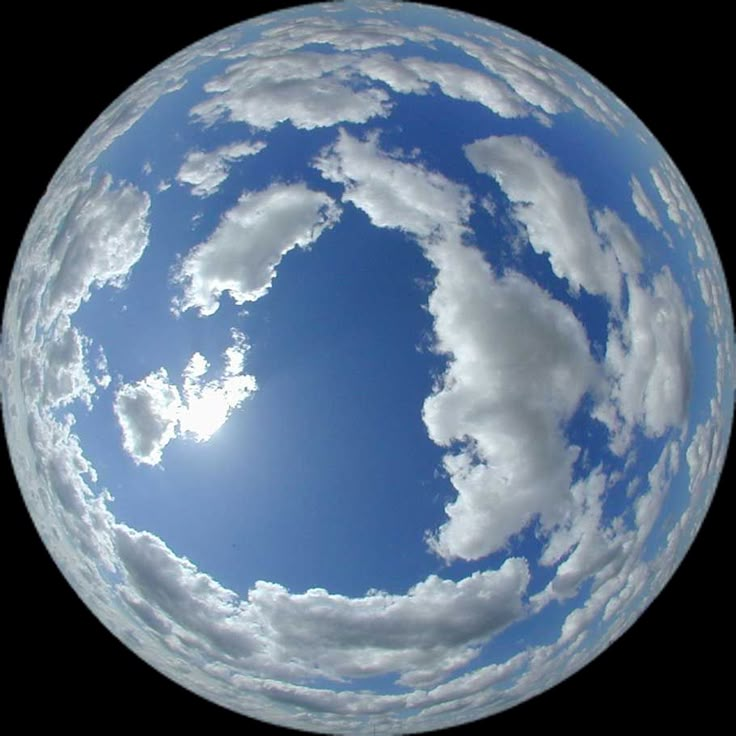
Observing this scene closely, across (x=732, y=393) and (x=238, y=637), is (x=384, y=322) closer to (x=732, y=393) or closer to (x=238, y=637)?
(x=238, y=637)

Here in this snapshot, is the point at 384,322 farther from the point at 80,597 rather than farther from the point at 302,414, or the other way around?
the point at 80,597

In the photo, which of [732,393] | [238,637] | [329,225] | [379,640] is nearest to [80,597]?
[238,637]

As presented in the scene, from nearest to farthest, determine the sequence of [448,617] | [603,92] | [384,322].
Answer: [384,322] → [448,617] → [603,92]

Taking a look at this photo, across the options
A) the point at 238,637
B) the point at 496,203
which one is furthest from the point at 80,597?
the point at 496,203

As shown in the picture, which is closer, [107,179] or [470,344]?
[470,344]

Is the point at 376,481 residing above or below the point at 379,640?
above

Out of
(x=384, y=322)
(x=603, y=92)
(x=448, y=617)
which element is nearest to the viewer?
(x=384, y=322)

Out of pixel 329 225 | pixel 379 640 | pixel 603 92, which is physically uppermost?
pixel 603 92
